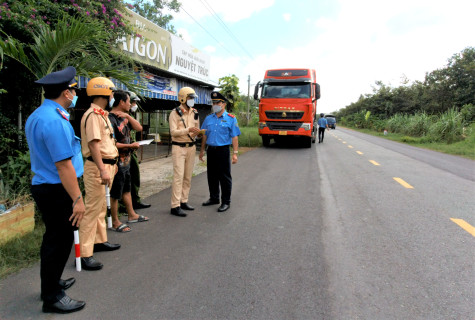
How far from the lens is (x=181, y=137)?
492 cm

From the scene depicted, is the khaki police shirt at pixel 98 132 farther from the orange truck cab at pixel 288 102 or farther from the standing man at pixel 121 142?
the orange truck cab at pixel 288 102

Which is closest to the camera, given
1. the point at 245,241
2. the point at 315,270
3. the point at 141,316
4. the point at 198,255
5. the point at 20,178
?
the point at 141,316

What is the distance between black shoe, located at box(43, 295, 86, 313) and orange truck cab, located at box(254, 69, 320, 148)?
13.0 metres

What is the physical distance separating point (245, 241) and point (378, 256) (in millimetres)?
1506

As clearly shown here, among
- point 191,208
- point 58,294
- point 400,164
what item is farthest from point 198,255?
point 400,164

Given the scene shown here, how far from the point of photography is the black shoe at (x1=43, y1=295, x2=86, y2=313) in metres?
2.40

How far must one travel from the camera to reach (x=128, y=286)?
9.14 feet

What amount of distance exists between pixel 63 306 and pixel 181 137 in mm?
2949

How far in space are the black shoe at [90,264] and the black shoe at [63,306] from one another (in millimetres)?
641

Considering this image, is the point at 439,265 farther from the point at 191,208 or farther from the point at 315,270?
the point at 191,208

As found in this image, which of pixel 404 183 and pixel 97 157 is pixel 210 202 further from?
pixel 404 183

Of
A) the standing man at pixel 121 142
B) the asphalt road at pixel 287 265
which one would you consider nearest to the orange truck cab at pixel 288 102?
the asphalt road at pixel 287 265

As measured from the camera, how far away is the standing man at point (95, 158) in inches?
122

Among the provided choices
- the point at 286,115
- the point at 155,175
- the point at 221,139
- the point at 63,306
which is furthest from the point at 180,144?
the point at 286,115
